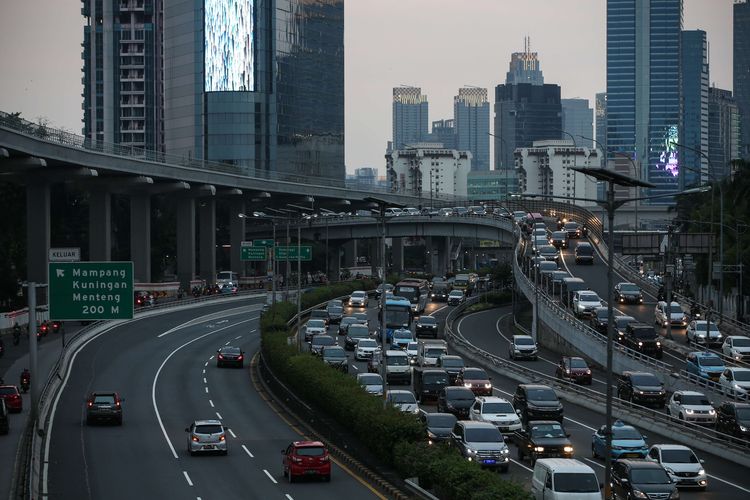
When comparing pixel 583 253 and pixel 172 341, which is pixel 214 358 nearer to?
pixel 172 341

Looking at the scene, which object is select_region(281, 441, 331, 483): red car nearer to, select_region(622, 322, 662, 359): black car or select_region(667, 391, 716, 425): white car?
select_region(667, 391, 716, 425): white car

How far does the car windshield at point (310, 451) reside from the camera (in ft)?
122

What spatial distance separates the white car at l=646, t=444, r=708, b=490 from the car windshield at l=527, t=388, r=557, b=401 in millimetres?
11959

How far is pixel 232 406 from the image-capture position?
56.9 m

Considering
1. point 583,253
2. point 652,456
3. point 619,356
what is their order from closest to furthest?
point 652,456
point 619,356
point 583,253

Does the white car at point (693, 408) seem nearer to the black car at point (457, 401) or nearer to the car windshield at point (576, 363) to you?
the black car at point (457, 401)

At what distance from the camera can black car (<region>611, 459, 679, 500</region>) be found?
103ft

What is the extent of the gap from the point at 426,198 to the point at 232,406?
134 m

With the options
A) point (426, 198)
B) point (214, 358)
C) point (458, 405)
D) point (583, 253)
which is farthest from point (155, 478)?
point (426, 198)

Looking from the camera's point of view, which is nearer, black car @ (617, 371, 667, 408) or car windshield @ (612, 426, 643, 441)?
car windshield @ (612, 426, 643, 441)

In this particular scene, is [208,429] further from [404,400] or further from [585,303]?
[585,303]

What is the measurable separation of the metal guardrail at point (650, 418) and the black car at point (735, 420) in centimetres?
38

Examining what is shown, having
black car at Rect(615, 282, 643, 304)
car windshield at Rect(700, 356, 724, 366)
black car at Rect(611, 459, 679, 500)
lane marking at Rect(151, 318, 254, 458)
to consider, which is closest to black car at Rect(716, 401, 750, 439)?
black car at Rect(611, 459, 679, 500)

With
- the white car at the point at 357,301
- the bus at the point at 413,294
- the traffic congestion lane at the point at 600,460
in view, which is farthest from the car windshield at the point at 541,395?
the white car at the point at 357,301
